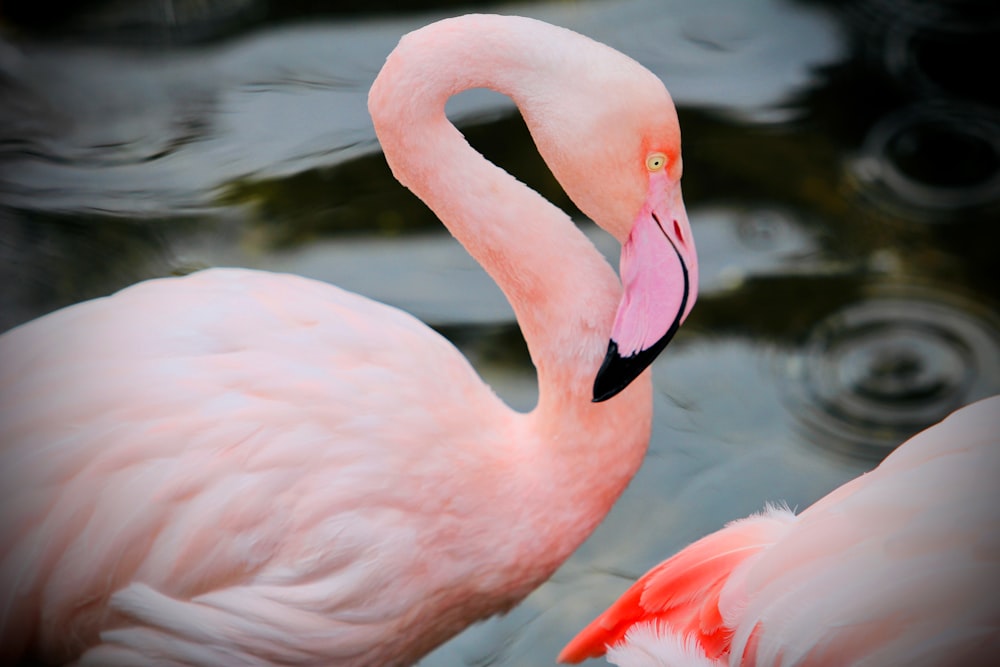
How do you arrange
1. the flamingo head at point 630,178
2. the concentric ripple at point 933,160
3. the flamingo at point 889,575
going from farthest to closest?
1. the concentric ripple at point 933,160
2. the flamingo head at point 630,178
3. the flamingo at point 889,575

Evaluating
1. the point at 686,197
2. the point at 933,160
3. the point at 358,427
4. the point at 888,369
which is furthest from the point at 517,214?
the point at 933,160

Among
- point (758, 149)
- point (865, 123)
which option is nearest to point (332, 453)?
point (758, 149)

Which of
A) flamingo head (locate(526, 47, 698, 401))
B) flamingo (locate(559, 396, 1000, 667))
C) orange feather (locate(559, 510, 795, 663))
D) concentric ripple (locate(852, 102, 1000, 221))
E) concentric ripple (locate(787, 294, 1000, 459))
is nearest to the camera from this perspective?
A: flamingo (locate(559, 396, 1000, 667))

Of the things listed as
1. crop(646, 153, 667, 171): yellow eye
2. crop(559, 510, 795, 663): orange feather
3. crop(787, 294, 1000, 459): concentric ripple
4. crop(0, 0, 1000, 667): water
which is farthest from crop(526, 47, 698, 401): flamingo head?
crop(787, 294, 1000, 459): concentric ripple

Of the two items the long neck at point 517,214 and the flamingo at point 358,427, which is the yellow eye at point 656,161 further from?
the long neck at point 517,214

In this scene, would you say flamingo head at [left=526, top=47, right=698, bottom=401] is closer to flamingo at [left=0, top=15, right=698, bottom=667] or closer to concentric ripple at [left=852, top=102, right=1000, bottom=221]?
flamingo at [left=0, top=15, right=698, bottom=667]

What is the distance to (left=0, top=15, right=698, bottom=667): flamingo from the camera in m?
2.21

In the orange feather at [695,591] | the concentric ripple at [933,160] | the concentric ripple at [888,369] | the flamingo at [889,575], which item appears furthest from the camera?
the concentric ripple at [933,160]

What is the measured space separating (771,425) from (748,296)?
0.50 m

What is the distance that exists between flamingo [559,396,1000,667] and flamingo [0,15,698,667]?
441mm

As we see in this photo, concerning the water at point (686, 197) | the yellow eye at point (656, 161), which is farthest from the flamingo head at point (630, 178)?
the water at point (686, 197)

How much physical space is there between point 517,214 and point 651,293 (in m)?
0.34

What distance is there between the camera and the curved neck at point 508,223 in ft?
7.23

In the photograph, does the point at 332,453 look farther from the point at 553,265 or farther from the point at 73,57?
the point at 73,57
